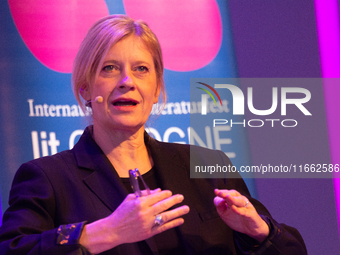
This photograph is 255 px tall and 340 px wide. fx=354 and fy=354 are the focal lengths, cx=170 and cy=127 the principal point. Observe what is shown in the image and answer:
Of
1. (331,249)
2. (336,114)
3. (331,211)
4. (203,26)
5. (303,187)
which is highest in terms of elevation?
(203,26)

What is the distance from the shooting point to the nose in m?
1.43

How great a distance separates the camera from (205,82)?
2295mm

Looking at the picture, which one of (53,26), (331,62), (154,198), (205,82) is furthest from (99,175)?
(331,62)

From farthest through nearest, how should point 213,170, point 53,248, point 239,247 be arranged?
point 213,170 < point 239,247 < point 53,248

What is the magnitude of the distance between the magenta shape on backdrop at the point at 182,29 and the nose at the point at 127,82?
877mm

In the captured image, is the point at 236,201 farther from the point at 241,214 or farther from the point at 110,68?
the point at 110,68

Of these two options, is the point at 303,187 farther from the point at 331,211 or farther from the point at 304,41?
the point at 304,41

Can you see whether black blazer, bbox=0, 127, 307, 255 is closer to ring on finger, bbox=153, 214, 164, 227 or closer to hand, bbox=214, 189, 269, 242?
hand, bbox=214, 189, 269, 242

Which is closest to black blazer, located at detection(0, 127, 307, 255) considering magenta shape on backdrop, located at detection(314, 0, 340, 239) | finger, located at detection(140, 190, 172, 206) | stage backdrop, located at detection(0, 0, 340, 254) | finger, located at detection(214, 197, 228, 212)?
finger, located at detection(214, 197, 228, 212)

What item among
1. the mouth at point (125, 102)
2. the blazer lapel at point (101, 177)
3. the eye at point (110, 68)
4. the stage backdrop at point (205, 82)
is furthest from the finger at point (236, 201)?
the stage backdrop at point (205, 82)

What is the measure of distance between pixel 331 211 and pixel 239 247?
116 centimetres

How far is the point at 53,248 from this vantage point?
43.4 inches

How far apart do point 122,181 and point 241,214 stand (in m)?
0.50

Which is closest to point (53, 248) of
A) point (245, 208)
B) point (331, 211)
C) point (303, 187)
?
point (245, 208)
